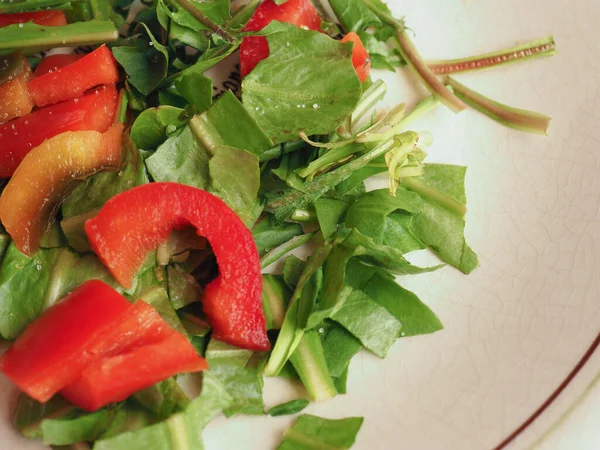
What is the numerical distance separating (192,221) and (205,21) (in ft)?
1.61

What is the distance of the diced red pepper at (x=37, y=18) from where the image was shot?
Result: 1435mm

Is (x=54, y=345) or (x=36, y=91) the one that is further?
(x=36, y=91)

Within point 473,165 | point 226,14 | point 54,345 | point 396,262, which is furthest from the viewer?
point 473,165

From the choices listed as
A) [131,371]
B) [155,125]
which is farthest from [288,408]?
[155,125]

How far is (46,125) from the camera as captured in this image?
4.36 feet

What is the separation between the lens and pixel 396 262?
52.7 inches

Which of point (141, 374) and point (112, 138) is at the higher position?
point (112, 138)

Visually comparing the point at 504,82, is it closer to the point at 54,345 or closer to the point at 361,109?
the point at 361,109

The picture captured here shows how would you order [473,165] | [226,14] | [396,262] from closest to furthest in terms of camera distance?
[396,262] → [226,14] → [473,165]

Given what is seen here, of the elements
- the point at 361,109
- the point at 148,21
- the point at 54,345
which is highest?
the point at 148,21

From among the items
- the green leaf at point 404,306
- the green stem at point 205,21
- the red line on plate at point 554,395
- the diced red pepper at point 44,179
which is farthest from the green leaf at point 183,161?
the red line on plate at point 554,395

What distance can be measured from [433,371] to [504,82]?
81 cm

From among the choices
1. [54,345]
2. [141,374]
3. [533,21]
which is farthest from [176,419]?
[533,21]

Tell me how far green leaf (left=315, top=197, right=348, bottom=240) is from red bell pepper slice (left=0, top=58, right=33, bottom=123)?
68 centimetres
